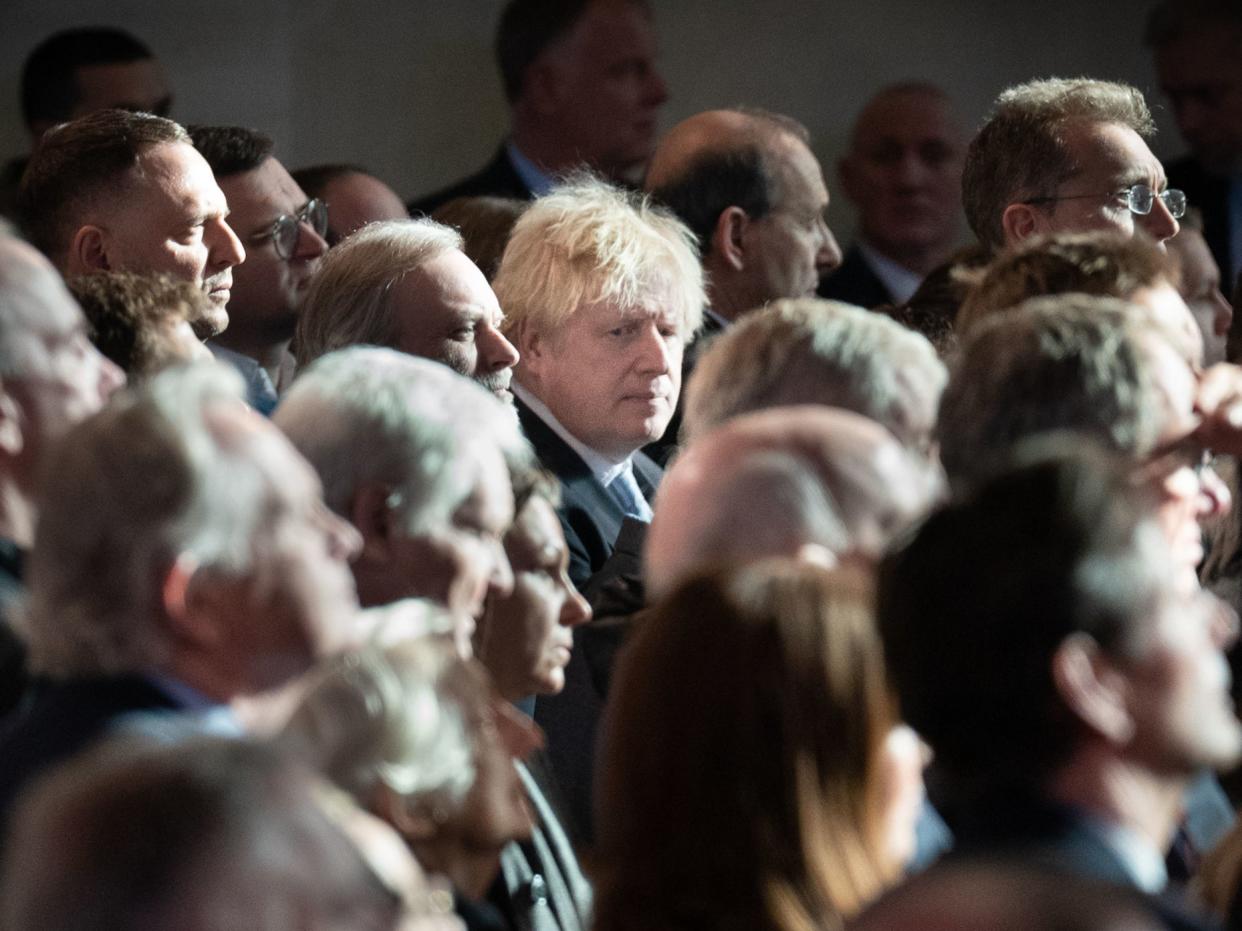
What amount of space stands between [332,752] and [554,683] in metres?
1.06

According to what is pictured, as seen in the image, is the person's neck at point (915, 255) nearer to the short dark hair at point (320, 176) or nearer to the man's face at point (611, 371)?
the short dark hair at point (320, 176)


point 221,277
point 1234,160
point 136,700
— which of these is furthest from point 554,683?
point 1234,160

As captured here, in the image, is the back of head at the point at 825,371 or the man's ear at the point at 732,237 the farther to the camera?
the man's ear at the point at 732,237

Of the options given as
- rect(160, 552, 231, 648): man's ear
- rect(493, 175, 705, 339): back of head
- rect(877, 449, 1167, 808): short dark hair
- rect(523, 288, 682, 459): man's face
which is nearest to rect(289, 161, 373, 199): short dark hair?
rect(493, 175, 705, 339): back of head

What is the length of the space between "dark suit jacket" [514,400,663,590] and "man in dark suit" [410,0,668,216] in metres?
2.08

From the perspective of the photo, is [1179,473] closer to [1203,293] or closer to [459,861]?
[459,861]

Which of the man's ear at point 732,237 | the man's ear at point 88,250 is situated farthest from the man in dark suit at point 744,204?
the man's ear at point 88,250

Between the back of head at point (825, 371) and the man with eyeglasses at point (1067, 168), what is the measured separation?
4.62ft

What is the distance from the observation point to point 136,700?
2.18 metres

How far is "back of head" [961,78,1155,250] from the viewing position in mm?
4691

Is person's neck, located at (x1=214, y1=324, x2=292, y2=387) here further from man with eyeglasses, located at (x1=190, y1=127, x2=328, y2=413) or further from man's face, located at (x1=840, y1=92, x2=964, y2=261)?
man's face, located at (x1=840, y1=92, x2=964, y2=261)

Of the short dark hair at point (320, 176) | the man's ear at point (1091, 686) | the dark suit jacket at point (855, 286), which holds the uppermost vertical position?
the man's ear at point (1091, 686)

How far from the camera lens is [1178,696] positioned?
6.88 feet

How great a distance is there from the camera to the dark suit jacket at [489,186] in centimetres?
640
